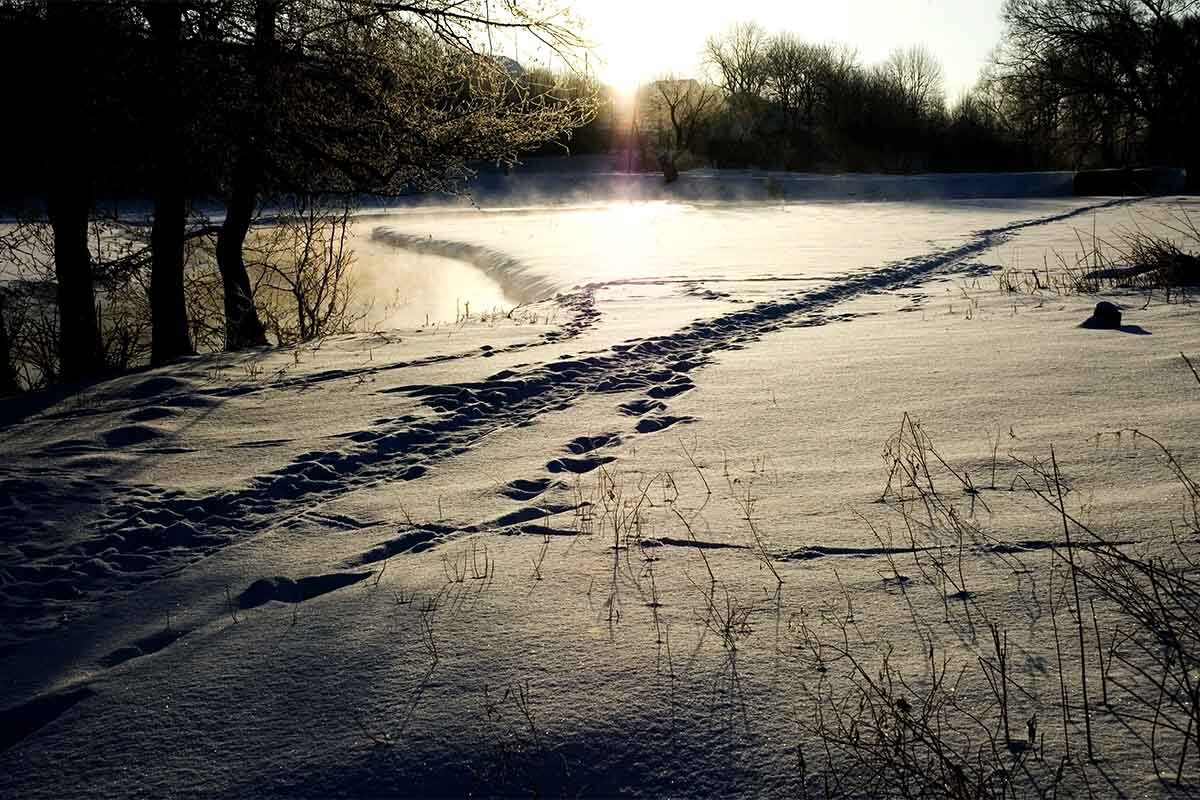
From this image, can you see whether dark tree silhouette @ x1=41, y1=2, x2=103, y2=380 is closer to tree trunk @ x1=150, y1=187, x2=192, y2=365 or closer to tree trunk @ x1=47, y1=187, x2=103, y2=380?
tree trunk @ x1=47, y1=187, x2=103, y2=380

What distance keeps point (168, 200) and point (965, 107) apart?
54.3 m

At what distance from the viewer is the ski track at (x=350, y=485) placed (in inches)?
133

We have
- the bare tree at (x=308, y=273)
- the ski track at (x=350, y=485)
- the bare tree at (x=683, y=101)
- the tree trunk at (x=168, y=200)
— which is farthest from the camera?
the bare tree at (x=683, y=101)

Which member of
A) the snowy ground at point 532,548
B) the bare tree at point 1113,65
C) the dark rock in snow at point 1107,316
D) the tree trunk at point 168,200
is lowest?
the snowy ground at point 532,548

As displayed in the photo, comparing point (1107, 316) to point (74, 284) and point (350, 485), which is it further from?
point (74, 284)

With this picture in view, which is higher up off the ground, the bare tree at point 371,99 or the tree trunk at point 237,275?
the bare tree at point 371,99

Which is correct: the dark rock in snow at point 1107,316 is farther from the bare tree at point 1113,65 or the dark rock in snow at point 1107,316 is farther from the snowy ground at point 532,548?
the bare tree at point 1113,65

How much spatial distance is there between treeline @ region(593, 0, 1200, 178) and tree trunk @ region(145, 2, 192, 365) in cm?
2907

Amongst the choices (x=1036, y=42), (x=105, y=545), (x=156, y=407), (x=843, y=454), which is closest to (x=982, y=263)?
(x=843, y=454)

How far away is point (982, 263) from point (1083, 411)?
7.90 meters

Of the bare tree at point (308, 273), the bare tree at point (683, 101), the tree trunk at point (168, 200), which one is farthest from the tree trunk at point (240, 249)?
the bare tree at point (683, 101)

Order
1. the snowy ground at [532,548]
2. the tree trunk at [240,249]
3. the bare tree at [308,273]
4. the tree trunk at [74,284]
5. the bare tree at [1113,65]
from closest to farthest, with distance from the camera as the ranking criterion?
the snowy ground at [532,548]
the tree trunk at [74,284]
the tree trunk at [240,249]
the bare tree at [308,273]
the bare tree at [1113,65]

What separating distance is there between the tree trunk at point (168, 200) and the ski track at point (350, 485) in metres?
2.16

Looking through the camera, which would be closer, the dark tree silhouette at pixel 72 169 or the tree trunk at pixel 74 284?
the dark tree silhouette at pixel 72 169
